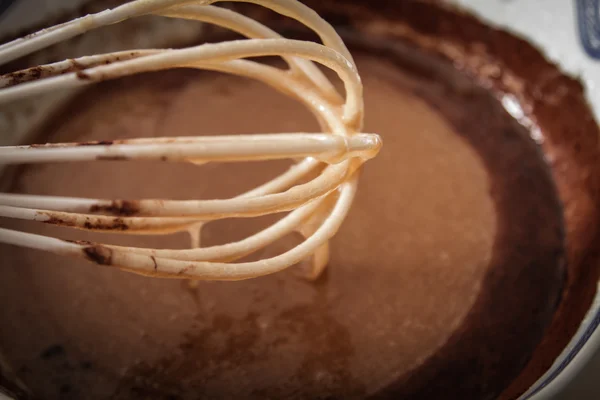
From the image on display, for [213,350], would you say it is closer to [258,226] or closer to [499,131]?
[258,226]

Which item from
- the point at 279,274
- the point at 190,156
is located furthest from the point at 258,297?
the point at 190,156

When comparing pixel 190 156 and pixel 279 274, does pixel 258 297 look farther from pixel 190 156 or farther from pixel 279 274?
pixel 190 156

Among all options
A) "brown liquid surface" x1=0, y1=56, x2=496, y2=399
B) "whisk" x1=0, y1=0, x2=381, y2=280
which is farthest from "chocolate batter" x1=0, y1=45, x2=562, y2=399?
"whisk" x1=0, y1=0, x2=381, y2=280

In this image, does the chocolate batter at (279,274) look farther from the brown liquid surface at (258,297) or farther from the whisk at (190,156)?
the whisk at (190,156)

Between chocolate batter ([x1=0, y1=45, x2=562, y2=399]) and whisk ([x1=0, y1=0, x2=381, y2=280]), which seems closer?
whisk ([x1=0, y1=0, x2=381, y2=280])

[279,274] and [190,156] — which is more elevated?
[190,156]

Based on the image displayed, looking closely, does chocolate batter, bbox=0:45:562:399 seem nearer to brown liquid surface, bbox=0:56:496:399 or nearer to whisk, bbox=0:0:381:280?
brown liquid surface, bbox=0:56:496:399
